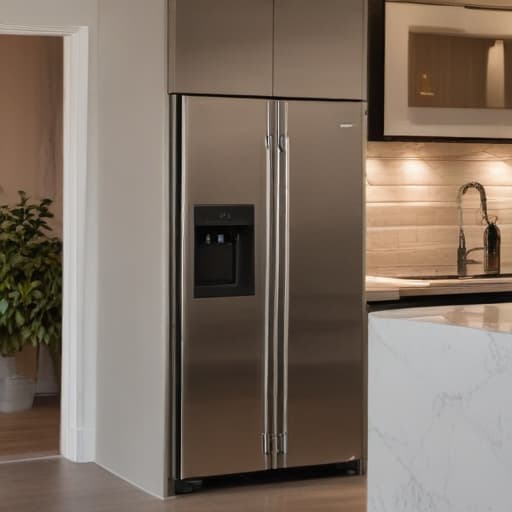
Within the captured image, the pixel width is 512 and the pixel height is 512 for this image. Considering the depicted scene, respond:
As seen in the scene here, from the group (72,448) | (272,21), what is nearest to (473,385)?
(272,21)

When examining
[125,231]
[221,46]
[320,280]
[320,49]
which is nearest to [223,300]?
[320,280]

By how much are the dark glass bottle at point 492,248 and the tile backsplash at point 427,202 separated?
101 mm

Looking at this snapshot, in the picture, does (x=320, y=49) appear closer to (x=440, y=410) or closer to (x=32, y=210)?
(x=440, y=410)

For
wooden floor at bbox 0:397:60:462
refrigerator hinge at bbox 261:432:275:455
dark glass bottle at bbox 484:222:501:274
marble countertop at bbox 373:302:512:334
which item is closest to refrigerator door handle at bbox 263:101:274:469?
refrigerator hinge at bbox 261:432:275:455

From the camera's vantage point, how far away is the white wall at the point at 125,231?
4.62 meters

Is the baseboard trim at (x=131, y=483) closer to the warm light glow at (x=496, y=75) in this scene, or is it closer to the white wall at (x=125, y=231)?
the white wall at (x=125, y=231)

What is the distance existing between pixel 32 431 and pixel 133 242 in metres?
1.68

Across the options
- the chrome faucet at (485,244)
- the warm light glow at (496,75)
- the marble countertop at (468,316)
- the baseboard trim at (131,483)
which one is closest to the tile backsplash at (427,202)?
the chrome faucet at (485,244)

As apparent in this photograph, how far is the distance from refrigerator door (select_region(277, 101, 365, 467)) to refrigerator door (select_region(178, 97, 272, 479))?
102 mm

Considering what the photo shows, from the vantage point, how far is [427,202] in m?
5.71

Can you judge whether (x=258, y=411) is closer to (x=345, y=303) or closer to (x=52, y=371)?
(x=345, y=303)

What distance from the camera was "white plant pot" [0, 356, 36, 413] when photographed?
21.6 feet

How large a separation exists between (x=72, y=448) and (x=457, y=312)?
2.82 meters

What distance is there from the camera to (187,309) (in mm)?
4598
